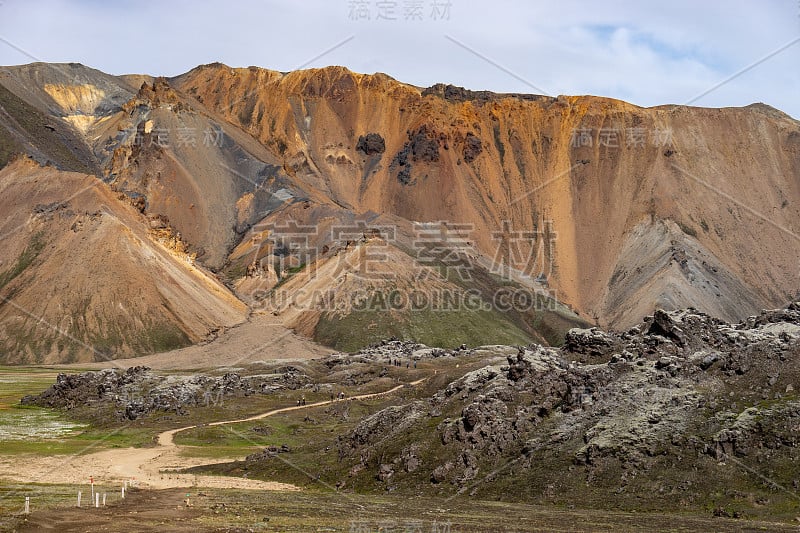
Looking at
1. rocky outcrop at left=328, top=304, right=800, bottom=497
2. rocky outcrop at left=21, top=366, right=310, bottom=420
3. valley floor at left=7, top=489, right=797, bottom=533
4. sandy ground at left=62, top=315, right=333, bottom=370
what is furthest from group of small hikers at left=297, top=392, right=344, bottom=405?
valley floor at left=7, top=489, right=797, bottom=533

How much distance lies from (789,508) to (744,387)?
1170 cm

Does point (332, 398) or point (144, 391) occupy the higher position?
point (144, 391)

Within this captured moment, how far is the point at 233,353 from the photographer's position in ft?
595

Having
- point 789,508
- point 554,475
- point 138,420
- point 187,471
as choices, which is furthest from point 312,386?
point 789,508

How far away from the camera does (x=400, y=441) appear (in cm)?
6881

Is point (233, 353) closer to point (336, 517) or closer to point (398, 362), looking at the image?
point (398, 362)

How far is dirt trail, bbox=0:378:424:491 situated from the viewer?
66938 millimetres

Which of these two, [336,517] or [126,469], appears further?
[126,469]

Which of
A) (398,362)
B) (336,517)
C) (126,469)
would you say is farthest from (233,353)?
(336,517)

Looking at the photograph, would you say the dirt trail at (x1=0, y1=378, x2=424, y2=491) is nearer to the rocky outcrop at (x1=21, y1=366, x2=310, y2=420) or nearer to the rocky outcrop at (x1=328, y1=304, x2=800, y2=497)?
the rocky outcrop at (x1=328, y1=304, x2=800, y2=497)

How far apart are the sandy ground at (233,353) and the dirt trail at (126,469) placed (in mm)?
81248

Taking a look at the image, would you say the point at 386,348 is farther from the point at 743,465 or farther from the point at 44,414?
the point at 743,465

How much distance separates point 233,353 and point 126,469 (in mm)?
106707

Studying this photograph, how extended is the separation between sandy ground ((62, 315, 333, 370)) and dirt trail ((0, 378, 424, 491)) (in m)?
81.2
